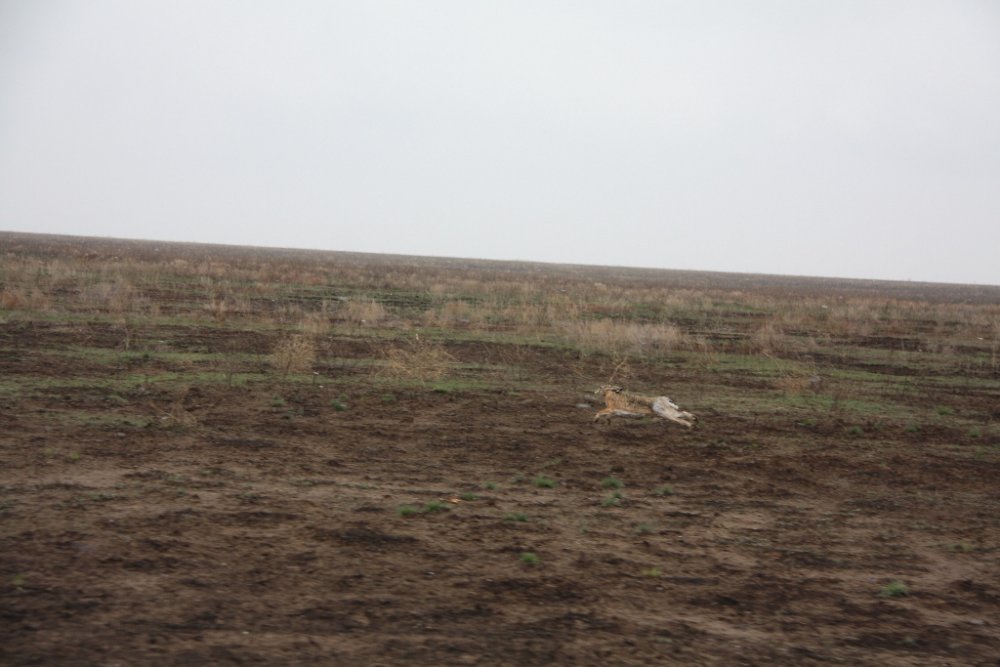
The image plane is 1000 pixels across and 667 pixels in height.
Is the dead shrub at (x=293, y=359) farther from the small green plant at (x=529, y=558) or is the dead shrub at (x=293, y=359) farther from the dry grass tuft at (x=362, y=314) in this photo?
the small green plant at (x=529, y=558)

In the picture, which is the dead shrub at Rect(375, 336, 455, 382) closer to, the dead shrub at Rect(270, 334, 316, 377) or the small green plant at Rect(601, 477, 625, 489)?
the dead shrub at Rect(270, 334, 316, 377)

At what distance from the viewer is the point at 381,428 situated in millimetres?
9703

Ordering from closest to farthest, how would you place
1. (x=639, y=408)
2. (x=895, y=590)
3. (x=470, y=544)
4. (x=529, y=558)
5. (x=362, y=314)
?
(x=895, y=590), (x=529, y=558), (x=470, y=544), (x=639, y=408), (x=362, y=314)

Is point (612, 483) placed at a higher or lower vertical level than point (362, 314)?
lower

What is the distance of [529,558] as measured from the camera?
570cm

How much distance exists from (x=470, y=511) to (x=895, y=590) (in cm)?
323

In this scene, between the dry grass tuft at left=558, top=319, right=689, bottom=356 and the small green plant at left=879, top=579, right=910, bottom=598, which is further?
the dry grass tuft at left=558, top=319, right=689, bottom=356

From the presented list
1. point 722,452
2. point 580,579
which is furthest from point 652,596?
point 722,452

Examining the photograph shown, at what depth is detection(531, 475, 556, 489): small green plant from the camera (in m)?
7.64

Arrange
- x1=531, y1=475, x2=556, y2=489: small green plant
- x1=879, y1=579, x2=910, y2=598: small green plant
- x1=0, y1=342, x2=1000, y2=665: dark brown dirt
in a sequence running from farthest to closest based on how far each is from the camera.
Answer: x1=531, y1=475, x2=556, y2=489: small green plant → x1=879, y1=579, x2=910, y2=598: small green plant → x1=0, y1=342, x2=1000, y2=665: dark brown dirt

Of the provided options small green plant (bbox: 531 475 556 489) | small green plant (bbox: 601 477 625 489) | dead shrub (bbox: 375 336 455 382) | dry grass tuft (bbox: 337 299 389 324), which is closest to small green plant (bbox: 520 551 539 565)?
small green plant (bbox: 531 475 556 489)

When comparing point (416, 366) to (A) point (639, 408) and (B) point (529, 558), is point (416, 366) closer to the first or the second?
(A) point (639, 408)

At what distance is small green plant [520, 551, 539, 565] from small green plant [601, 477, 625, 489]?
2.11 meters

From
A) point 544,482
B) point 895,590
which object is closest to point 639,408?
point 544,482
